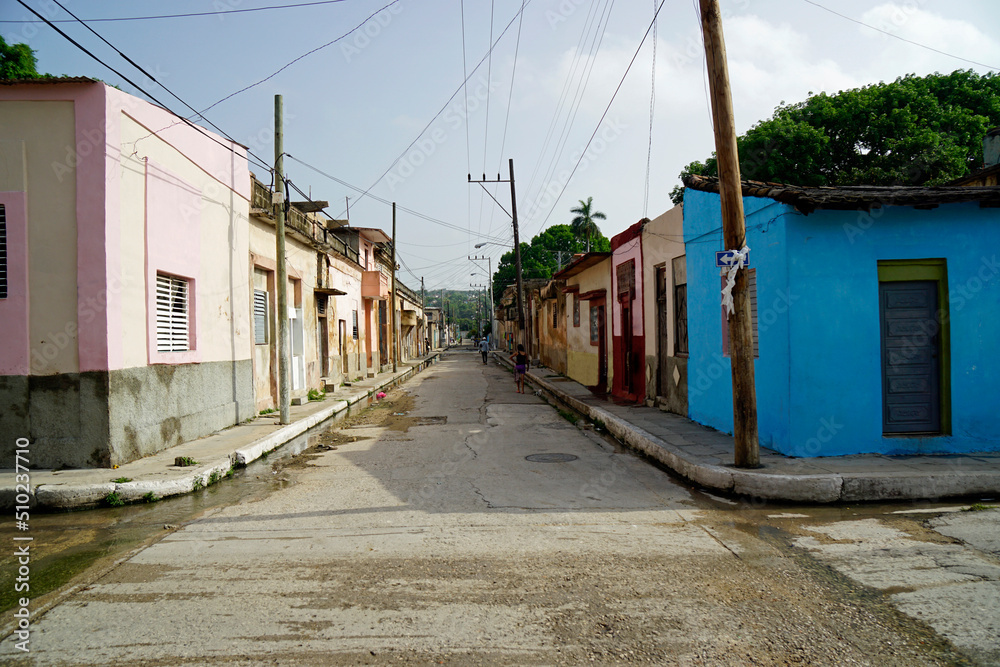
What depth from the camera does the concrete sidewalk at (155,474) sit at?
7.00 m

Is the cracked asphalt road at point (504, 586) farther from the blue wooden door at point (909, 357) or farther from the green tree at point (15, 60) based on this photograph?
the green tree at point (15, 60)

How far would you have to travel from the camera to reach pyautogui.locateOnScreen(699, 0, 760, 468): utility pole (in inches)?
281

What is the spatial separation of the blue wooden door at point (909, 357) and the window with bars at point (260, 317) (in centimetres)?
1224

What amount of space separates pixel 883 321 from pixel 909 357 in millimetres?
612

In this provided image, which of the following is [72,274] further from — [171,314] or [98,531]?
[98,531]

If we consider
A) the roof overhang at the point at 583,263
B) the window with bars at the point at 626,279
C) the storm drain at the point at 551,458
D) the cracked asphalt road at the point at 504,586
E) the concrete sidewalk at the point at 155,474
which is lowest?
the storm drain at the point at 551,458

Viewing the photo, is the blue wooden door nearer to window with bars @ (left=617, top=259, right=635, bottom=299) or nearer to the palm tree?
window with bars @ (left=617, top=259, right=635, bottom=299)

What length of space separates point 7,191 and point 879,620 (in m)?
10.4

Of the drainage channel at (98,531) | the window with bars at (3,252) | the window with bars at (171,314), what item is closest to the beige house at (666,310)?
the drainage channel at (98,531)

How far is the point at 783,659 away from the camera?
134 inches

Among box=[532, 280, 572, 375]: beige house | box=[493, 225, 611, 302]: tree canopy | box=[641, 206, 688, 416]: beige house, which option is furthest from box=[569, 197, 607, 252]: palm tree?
box=[641, 206, 688, 416]: beige house

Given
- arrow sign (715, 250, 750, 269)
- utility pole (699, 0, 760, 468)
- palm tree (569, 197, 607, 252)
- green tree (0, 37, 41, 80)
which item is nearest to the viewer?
utility pole (699, 0, 760, 468)

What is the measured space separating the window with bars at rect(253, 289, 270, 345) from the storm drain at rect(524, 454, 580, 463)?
7.92 metres

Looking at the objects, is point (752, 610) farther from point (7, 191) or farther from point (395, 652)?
point (7, 191)
